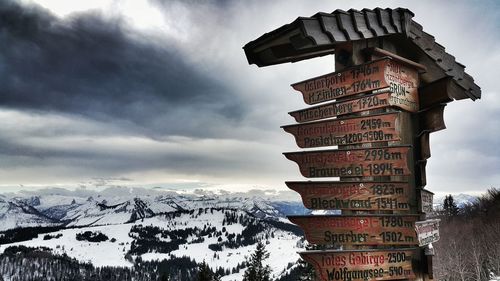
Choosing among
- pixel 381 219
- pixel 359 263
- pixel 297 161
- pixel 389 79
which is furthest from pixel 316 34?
pixel 359 263

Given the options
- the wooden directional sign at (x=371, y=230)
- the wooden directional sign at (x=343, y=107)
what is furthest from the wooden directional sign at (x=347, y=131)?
the wooden directional sign at (x=371, y=230)

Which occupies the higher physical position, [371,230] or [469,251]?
[371,230]

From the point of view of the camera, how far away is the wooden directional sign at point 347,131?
6383mm

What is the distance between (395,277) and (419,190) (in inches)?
55.5

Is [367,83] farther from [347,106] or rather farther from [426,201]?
[426,201]

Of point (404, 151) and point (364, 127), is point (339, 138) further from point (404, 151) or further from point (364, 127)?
point (404, 151)

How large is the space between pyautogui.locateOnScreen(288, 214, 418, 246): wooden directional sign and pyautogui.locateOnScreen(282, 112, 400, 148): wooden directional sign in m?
1.10

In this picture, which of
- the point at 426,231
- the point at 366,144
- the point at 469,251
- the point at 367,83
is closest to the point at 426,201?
the point at 426,231

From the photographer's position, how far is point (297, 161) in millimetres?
6809

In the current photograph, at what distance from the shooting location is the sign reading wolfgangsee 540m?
6.18m

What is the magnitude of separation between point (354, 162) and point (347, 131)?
48 cm

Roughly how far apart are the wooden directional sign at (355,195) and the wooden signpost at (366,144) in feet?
0.05

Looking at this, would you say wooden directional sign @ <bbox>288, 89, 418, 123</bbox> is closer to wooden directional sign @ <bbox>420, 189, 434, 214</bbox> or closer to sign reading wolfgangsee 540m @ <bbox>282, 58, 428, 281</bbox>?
sign reading wolfgangsee 540m @ <bbox>282, 58, 428, 281</bbox>

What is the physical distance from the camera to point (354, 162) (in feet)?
21.0
